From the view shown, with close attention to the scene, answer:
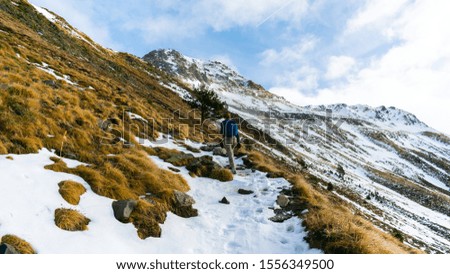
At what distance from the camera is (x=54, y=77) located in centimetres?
1727

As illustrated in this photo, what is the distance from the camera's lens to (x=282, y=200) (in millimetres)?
10289

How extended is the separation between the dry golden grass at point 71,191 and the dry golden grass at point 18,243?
1879mm

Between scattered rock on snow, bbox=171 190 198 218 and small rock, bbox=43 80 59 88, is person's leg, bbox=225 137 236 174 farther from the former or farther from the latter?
small rock, bbox=43 80 59 88

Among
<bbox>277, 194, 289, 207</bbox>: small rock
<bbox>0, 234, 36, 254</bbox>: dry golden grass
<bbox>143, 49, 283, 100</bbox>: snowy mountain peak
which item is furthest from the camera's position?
<bbox>143, 49, 283, 100</bbox>: snowy mountain peak

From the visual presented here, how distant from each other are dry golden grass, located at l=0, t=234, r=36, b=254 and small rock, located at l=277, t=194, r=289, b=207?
23.6ft

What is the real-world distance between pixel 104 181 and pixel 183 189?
9.32ft

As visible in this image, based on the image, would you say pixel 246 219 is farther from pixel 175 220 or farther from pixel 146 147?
pixel 146 147

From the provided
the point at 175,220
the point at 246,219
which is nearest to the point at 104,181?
the point at 175,220

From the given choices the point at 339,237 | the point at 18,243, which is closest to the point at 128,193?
the point at 18,243

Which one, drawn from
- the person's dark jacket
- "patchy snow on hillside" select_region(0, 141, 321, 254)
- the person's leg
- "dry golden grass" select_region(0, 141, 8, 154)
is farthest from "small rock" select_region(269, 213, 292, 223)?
"dry golden grass" select_region(0, 141, 8, 154)

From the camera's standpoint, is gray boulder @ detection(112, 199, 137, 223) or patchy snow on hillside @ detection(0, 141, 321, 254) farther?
gray boulder @ detection(112, 199, 137, 223)

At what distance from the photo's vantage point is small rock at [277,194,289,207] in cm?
1021

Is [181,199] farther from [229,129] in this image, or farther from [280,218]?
[229,129]

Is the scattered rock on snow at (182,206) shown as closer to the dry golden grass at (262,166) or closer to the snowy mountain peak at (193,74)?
the dry golden grass at (262,166)
